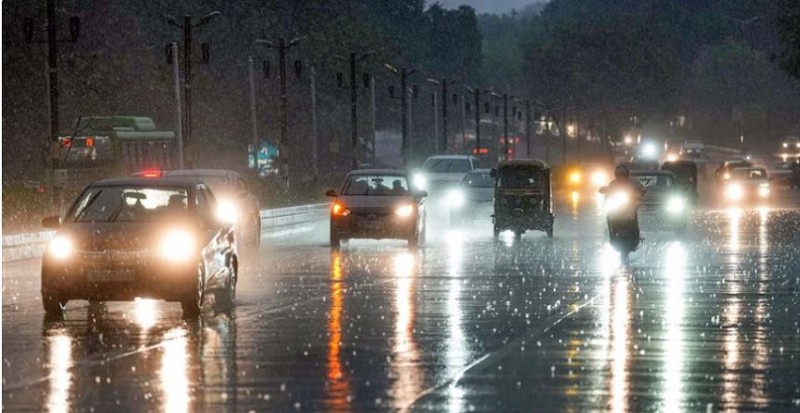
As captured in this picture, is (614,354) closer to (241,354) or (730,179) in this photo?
(241,354)

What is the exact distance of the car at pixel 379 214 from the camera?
1489 inches

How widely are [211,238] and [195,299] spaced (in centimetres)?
112

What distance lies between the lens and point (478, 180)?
58.1m

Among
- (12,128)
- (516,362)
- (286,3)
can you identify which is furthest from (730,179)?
(286,3)

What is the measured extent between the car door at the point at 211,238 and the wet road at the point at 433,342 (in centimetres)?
42

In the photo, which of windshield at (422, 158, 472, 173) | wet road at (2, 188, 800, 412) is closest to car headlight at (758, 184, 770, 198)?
windshield at (422, 158, 472, 173)

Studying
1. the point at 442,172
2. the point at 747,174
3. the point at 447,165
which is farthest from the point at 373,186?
the point at 747,174

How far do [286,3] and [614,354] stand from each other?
496 feet

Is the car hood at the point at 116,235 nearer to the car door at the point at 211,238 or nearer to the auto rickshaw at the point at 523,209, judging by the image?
the car door at the point at 211,238

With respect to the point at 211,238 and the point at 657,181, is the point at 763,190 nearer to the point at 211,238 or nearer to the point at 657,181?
the point at 657,181

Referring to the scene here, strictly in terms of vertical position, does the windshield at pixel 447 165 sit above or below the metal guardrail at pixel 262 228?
above

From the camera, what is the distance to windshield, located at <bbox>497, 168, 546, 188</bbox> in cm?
4488

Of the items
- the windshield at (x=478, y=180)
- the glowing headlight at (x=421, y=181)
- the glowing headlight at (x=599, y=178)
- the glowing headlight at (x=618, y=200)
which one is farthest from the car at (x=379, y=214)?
the glowing headlight at (x=599, y=178)

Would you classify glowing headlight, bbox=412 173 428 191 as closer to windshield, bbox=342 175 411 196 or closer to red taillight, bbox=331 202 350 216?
windshield, bbox=342 175 411 196
